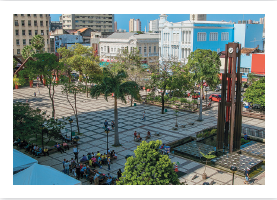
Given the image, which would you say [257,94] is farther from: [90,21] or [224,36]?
[90,21]

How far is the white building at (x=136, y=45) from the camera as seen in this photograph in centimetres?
7581

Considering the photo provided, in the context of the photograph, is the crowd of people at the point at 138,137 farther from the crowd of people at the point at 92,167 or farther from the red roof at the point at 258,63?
the red roof at the point at 258,63

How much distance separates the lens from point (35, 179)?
2078cm

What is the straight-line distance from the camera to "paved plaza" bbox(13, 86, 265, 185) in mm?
25688

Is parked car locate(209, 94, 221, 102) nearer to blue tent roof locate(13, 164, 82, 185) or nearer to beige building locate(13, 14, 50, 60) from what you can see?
blue tent roof locate(13, 164, 82, 185)

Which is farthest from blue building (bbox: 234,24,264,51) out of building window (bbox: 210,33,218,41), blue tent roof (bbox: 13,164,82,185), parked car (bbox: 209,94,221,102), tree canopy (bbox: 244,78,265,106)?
blue tent roof (bbox: 13,164,82,185)

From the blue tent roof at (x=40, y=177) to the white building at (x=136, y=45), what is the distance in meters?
53.9

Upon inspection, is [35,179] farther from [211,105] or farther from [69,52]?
[69,52]

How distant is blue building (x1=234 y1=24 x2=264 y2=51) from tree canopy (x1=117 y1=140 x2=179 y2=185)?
62.1 m

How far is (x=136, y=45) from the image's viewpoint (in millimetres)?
75062

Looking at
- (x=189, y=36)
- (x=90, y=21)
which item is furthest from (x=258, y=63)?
(x=90, y=21)

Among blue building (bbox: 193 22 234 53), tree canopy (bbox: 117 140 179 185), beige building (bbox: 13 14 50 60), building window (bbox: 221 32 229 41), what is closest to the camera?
tree canopy (bbox: 117 140 179 185)

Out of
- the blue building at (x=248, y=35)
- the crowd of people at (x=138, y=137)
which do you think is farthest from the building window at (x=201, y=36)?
the crowd of people at (x=138, y=137)

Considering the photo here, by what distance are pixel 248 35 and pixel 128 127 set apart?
4963 cm
